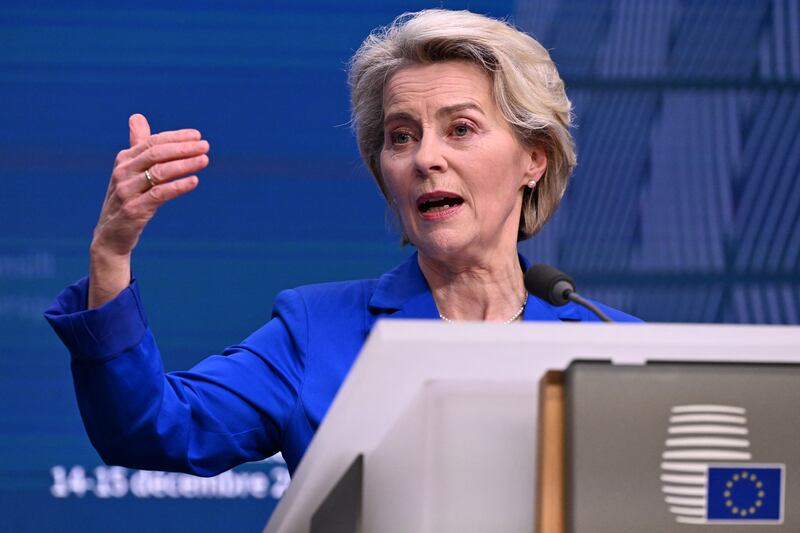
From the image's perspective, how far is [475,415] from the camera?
103 cm

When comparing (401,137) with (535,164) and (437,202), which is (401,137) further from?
(535,164)

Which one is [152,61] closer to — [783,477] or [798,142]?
[798,142]

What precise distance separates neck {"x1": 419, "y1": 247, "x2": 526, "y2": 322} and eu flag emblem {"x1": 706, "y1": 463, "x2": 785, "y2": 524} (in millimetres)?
1002

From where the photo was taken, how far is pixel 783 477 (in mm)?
1003

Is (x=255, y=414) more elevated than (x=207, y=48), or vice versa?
(x=207, y=48)

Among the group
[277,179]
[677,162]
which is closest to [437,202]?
[277,179]

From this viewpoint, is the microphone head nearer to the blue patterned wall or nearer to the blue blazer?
the blue blazer

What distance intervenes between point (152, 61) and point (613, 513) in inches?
88.9

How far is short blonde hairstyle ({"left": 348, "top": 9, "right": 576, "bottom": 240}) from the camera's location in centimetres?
198

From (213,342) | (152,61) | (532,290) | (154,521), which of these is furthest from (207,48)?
(532,290)

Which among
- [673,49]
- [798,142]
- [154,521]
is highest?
[673,49]

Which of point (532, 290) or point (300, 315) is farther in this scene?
point (300, 315)

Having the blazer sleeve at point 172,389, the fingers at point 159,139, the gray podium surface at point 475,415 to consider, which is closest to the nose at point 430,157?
the blazer sleeve at point 172,389

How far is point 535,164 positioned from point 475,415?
1.18 m
